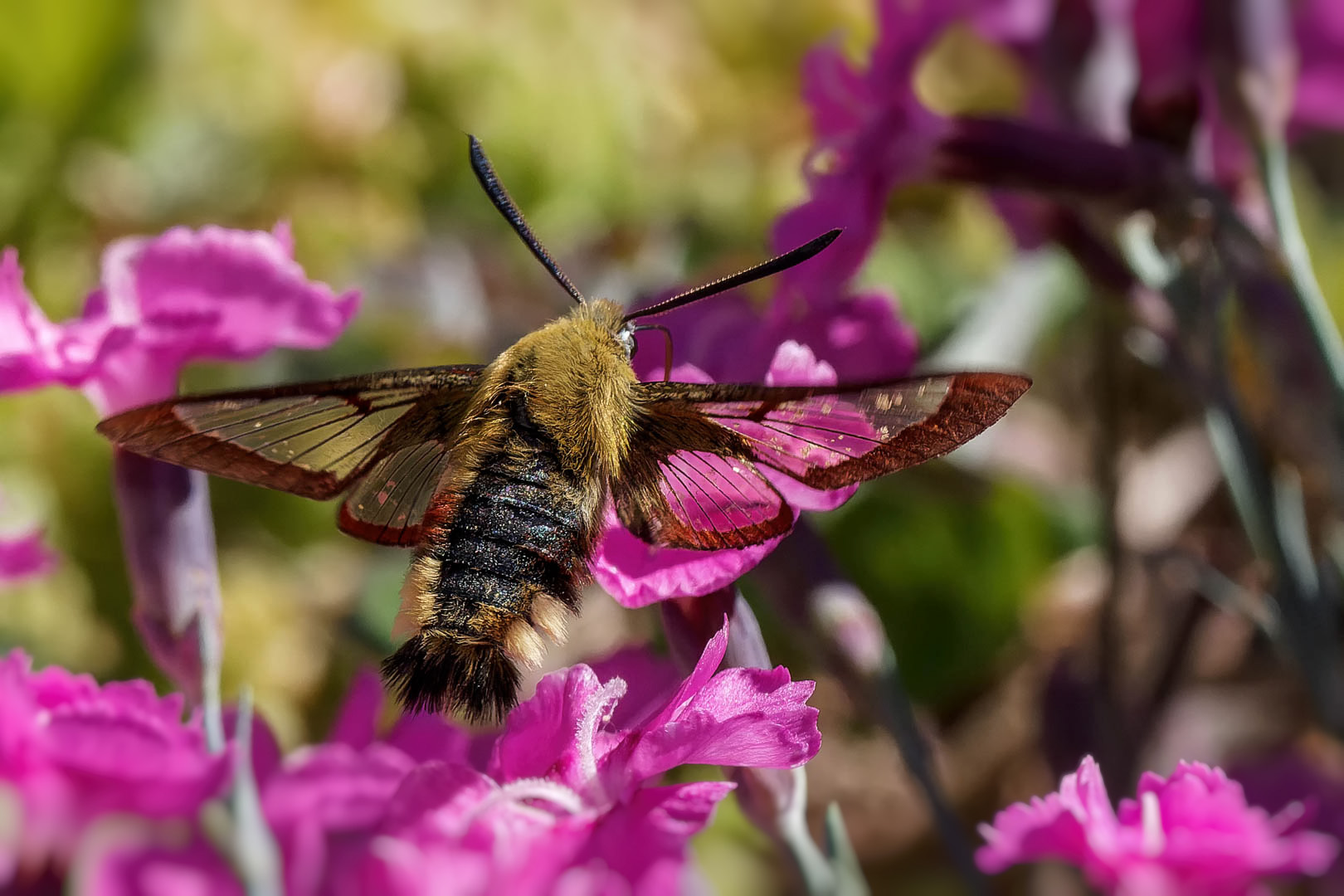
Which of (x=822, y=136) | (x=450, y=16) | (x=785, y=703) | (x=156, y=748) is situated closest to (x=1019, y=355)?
(x=822, y=136)

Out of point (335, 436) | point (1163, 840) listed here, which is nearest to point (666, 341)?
point (335, 436)

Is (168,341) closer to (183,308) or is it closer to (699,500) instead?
(183,308)

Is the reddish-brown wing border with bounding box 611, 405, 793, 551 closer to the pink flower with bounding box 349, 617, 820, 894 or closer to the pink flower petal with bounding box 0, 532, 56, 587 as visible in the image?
the pink flower with bounding box 349, 617, 820, 894

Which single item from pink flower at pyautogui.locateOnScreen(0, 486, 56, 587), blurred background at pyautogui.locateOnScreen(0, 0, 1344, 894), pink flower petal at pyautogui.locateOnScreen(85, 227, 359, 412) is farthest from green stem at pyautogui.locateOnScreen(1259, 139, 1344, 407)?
pink flower at pyautogui.locateOnScreen(0, 486, 56, 587)

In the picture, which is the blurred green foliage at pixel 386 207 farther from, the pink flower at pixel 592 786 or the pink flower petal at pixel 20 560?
the pink flower at pixel 592 786

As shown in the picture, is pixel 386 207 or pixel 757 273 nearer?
pixel 757 273

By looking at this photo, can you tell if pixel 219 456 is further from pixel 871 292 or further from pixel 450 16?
pixel 450 16
